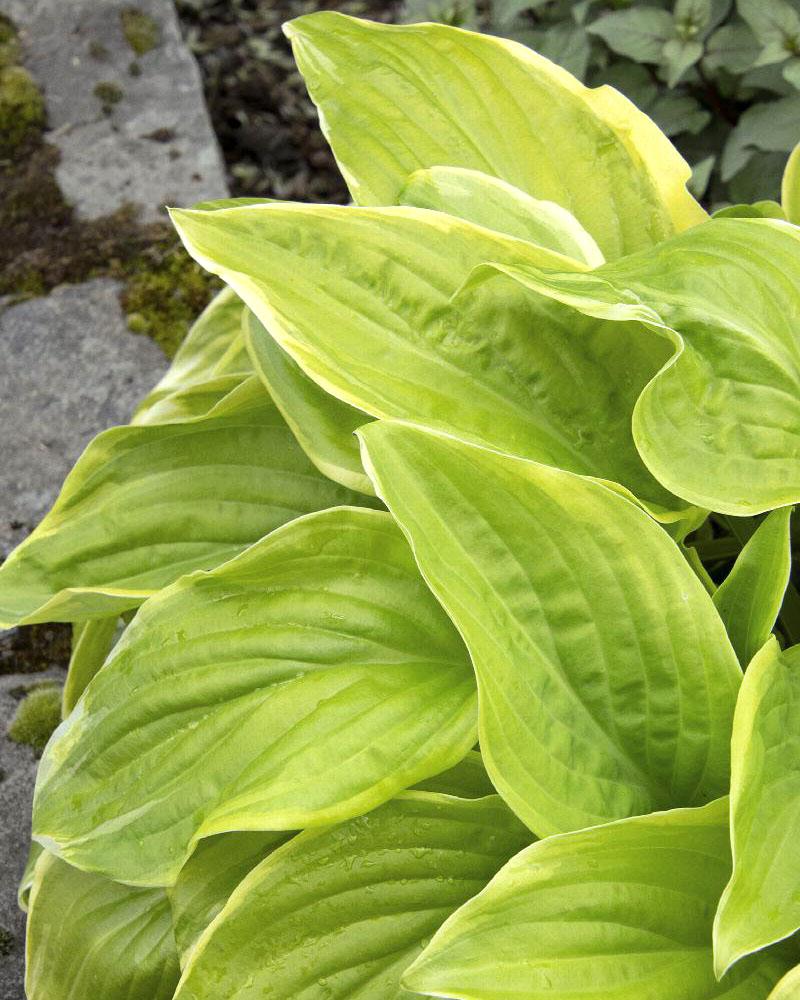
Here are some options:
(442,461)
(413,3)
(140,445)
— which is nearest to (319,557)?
(442,461)

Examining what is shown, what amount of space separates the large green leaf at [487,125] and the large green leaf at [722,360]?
0.79 ft

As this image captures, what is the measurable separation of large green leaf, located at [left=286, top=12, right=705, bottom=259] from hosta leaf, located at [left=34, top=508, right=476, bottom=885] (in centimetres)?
42

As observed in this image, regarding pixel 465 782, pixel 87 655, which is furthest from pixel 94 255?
pixel 465 782

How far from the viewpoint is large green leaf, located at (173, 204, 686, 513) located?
937 mm

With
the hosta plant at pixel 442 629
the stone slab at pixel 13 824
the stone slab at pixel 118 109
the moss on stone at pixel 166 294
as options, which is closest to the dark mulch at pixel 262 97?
the stone slab at pixel 118 109

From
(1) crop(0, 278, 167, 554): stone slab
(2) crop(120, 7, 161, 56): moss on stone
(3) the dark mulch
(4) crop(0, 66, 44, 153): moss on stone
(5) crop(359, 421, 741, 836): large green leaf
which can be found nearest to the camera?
(5) crop(359, 421, 741, 836): large green leaf

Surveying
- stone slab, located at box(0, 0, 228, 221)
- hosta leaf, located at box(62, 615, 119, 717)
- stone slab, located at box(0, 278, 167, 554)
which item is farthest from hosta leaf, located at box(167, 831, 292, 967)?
stone slab, located at box(0, 0, 228, 221)

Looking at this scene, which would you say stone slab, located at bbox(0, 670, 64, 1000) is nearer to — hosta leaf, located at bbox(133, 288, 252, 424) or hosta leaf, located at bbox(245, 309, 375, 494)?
hosta leaf, located at bbox(133, 288, 252, 424)

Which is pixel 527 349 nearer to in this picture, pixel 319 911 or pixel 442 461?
pixel 442 461

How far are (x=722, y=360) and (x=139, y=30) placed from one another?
1.96 m

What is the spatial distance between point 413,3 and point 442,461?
1.43 meters

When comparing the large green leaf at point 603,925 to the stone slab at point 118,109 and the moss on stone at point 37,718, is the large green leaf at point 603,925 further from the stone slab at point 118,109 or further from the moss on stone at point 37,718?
the stone slab at point 118,109

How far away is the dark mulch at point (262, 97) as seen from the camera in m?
2.60

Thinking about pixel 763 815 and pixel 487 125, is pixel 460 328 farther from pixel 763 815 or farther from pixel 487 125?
pixel 763 815
